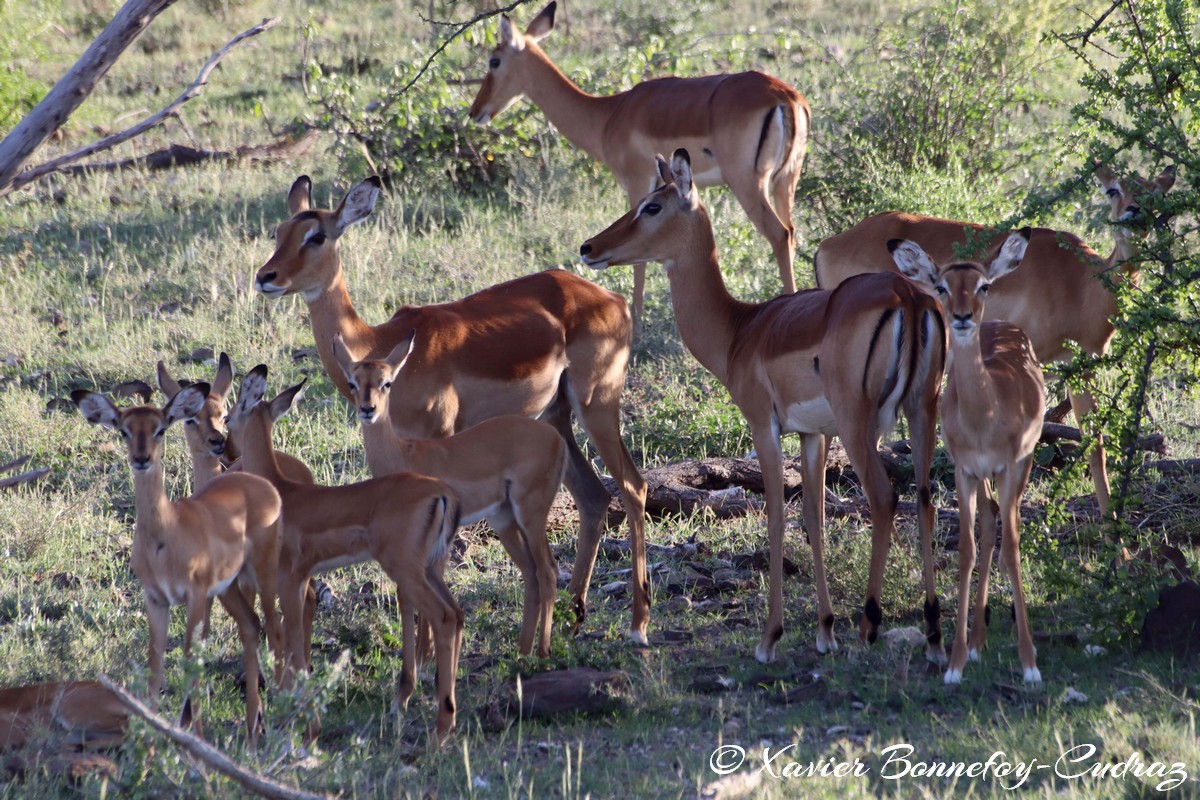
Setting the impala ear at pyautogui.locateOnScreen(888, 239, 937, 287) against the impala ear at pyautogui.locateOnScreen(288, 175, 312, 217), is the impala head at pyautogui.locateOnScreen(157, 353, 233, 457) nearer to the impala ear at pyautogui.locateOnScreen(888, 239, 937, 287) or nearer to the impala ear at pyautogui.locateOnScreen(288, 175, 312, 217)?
the impala ear at pyautogui.locateOnScreen(288, 175, 312, 217)

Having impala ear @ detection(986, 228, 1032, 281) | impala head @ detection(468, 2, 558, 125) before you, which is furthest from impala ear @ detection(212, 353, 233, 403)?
impala head @ detection(468, 2, 558, 125)

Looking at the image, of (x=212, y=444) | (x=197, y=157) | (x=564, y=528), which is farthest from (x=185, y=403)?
(x=197, y=157)

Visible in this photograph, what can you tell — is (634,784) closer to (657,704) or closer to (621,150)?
(657,704)

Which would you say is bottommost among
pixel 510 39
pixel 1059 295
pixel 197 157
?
pixel 1059 295

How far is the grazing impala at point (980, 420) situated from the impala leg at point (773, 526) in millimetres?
789

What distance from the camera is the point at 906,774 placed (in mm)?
4363

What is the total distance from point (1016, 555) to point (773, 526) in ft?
3.62

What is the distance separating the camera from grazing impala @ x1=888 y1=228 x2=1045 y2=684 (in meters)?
5.33

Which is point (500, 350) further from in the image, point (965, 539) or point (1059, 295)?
point (1059, 295)

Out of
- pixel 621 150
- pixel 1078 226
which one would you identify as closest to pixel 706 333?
pixel 621 150

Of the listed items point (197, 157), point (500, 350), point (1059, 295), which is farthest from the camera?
point (197, 157)

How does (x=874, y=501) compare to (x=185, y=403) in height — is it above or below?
below

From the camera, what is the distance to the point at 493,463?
19.4 feet

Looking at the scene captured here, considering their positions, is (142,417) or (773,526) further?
(773,526)
